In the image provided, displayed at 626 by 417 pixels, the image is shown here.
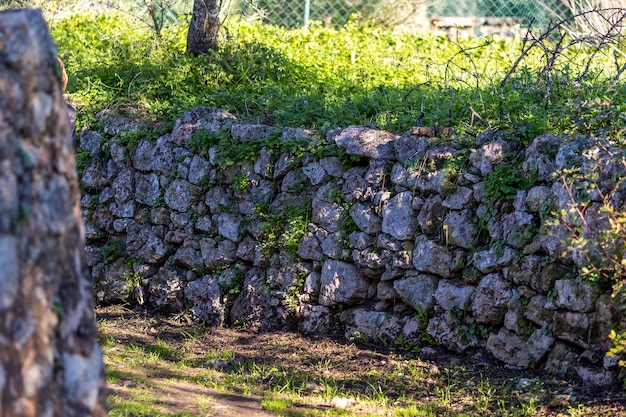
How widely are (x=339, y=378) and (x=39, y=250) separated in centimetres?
339

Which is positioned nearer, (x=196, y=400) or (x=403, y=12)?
(x=196, y=400)

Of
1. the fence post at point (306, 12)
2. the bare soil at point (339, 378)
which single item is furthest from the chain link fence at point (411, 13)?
the bare soil at point (339, 378)

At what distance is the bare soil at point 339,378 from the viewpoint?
482cm

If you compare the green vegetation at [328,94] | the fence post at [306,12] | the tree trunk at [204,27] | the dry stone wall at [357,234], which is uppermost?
the fence post at [306,12]

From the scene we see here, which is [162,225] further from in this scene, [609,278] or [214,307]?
[609,278]

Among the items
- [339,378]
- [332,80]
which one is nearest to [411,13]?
[332,80]

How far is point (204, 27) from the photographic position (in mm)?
8227

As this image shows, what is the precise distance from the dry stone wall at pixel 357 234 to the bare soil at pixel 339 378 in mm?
153

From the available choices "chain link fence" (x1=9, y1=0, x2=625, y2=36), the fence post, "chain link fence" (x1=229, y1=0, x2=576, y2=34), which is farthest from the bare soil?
"chain link fence" (x1=229, y1=0, x2=576, y2=34)

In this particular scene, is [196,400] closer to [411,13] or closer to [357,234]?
[357,234]

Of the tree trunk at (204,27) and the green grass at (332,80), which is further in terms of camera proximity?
the tree trunk at (204,27)

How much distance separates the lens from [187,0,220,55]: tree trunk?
8.23 meters

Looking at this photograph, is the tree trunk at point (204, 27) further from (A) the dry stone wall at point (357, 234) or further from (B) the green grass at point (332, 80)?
(A) the dry stone wall at point (357, 234)

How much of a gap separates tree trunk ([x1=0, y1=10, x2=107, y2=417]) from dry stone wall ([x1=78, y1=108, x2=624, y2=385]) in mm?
3149
